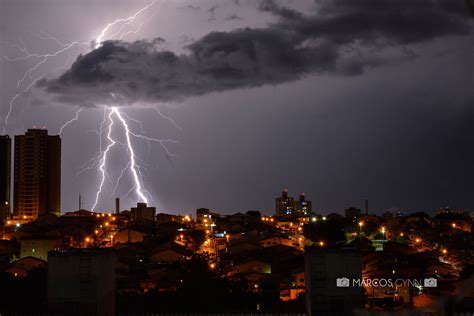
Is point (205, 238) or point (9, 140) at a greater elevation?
point (9, 140)

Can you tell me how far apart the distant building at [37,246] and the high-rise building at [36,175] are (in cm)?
2522

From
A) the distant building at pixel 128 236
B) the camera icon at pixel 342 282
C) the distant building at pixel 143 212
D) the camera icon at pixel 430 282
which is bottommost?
the camera icon at pixel 430 282

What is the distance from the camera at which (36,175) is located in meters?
55.8

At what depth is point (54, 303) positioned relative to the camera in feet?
24.2

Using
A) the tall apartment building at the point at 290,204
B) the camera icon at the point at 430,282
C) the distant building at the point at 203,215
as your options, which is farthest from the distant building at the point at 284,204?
the camera icon at the point at 430,282

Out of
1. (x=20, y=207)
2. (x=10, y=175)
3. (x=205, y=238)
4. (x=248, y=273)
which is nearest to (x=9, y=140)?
(x=10, y=175)

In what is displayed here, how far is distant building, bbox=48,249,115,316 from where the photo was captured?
7.34 metres

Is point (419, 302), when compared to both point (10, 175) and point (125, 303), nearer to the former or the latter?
point (125, 303)

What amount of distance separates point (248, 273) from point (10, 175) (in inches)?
1638

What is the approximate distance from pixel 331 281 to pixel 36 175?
51905 mm

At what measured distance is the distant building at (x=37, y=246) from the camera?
29750 mm

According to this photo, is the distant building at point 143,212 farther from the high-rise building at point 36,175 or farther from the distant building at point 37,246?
the distant building at point 37,246

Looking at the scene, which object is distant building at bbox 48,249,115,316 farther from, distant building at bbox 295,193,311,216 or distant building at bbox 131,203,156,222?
distant building at bbox 295,193,311,216

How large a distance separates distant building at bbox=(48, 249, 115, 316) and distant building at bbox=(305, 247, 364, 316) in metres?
2.50
